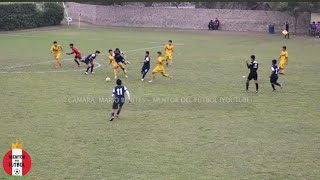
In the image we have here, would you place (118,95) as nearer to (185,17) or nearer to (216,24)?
(216,24)

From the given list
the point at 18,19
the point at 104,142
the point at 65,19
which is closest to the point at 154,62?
the point at 104,142

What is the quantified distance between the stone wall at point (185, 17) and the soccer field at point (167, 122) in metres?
24.4

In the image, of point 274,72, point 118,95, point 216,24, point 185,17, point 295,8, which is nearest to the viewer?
point 118,95

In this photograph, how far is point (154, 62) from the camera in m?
31.0

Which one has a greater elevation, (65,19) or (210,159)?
(65,19)

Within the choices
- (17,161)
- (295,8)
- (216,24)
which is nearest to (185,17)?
(216,24)

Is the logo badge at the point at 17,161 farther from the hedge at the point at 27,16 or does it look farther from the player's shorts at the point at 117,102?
the hedge at the point at 27,16

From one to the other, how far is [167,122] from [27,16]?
4256cm

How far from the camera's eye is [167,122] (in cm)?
1608

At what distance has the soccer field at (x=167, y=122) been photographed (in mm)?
11484

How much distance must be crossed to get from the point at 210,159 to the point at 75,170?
3.30 m

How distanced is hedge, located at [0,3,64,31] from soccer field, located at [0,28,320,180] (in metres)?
22.3

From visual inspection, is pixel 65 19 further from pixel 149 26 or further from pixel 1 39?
pixel 1 39

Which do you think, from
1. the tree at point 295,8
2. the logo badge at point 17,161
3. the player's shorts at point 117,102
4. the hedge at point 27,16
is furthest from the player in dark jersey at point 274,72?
the hedge at point 27,16
